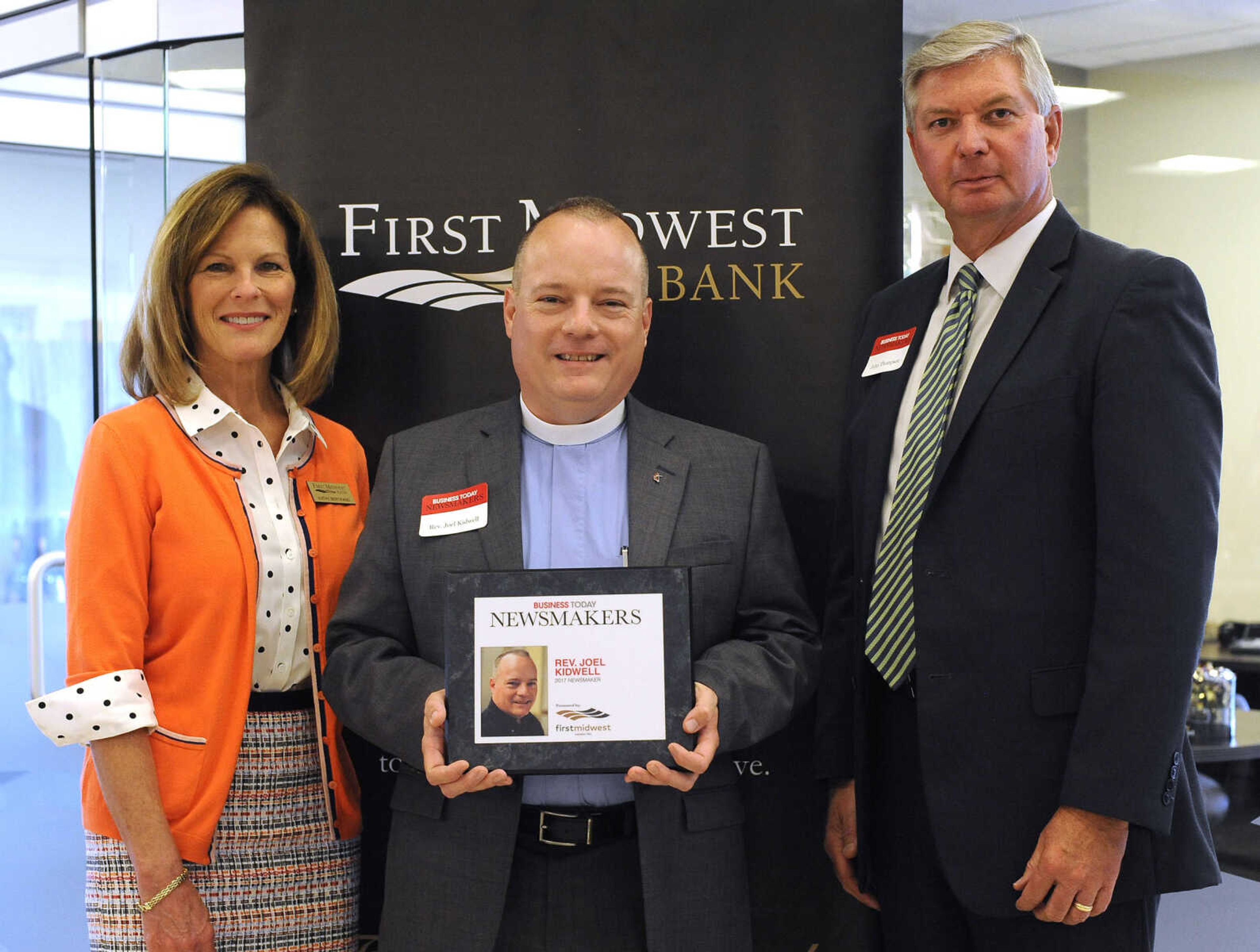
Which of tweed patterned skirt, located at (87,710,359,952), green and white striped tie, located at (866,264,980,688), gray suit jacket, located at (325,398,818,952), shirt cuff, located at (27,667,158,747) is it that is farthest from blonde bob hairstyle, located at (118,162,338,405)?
green and white striped tie, located at (866,264,980,688)

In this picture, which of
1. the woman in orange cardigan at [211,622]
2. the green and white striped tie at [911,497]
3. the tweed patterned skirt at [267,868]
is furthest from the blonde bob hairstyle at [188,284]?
the green and white striped tie at [911,497]

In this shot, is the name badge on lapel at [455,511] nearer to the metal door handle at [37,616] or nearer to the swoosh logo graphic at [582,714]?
the swoosh logo graphic at [582,714]

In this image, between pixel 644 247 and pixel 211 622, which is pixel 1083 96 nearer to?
pixel 644 247

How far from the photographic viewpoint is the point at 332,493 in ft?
8.08

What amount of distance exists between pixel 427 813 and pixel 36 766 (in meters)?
2.37

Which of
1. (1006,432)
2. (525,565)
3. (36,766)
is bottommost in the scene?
(36,766)

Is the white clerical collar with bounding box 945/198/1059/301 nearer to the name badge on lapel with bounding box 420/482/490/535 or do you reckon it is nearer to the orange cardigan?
the name badge on lapel with bounding box 420/482/490/535

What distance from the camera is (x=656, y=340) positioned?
281cm

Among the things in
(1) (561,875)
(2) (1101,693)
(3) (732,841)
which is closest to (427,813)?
(1) (561,875)

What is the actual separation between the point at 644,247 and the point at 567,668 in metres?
1.27

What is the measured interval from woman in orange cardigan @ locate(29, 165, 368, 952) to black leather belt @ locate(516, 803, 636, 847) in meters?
0.47

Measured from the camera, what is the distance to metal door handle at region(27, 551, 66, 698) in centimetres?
339

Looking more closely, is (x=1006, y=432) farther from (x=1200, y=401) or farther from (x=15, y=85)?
(x=15, y=85)

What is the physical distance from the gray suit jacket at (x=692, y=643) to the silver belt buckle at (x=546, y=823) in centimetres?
5
